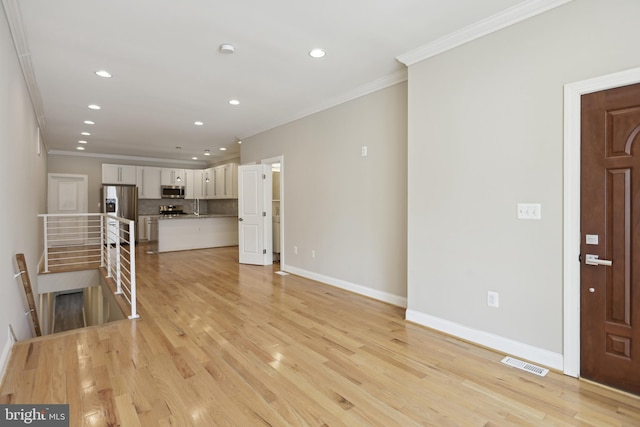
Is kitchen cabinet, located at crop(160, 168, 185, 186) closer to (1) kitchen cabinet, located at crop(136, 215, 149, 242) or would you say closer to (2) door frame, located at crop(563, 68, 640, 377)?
(1) kitchen cabinet, located at crop(136, 215, 149, 242)

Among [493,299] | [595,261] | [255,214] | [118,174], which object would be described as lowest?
[493,299]

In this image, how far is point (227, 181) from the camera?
911cm

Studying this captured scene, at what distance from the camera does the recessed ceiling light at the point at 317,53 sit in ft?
10.1

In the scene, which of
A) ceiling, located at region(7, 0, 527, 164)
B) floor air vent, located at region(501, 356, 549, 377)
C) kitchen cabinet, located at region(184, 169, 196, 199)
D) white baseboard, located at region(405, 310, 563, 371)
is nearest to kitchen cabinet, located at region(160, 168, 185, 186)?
kitchen cabinet, located at region(184, 169, 196, 199)

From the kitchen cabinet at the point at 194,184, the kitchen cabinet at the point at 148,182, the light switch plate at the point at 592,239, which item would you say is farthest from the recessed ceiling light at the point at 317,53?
the kitchen cabinet at the point at 148,182

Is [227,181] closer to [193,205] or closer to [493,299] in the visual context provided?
[193,205]

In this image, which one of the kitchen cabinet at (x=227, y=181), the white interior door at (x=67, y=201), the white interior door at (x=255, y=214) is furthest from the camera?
the kitchen cabinet at (x=227, y=181)

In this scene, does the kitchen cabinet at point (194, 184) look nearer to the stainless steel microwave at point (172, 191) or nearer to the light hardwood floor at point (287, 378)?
the stainless steel microwave at point (172, 191)

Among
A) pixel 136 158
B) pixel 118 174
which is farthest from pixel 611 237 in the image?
pixel 136 158

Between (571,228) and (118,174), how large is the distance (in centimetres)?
1015

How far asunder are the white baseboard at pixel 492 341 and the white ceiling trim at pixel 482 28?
2.49 meters

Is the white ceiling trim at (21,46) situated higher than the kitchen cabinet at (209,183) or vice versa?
the white ceiling trim at (21,46)

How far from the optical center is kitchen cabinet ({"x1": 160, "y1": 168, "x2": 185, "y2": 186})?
31.6ft

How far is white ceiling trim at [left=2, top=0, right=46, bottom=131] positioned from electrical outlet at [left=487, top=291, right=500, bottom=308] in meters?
4.25
